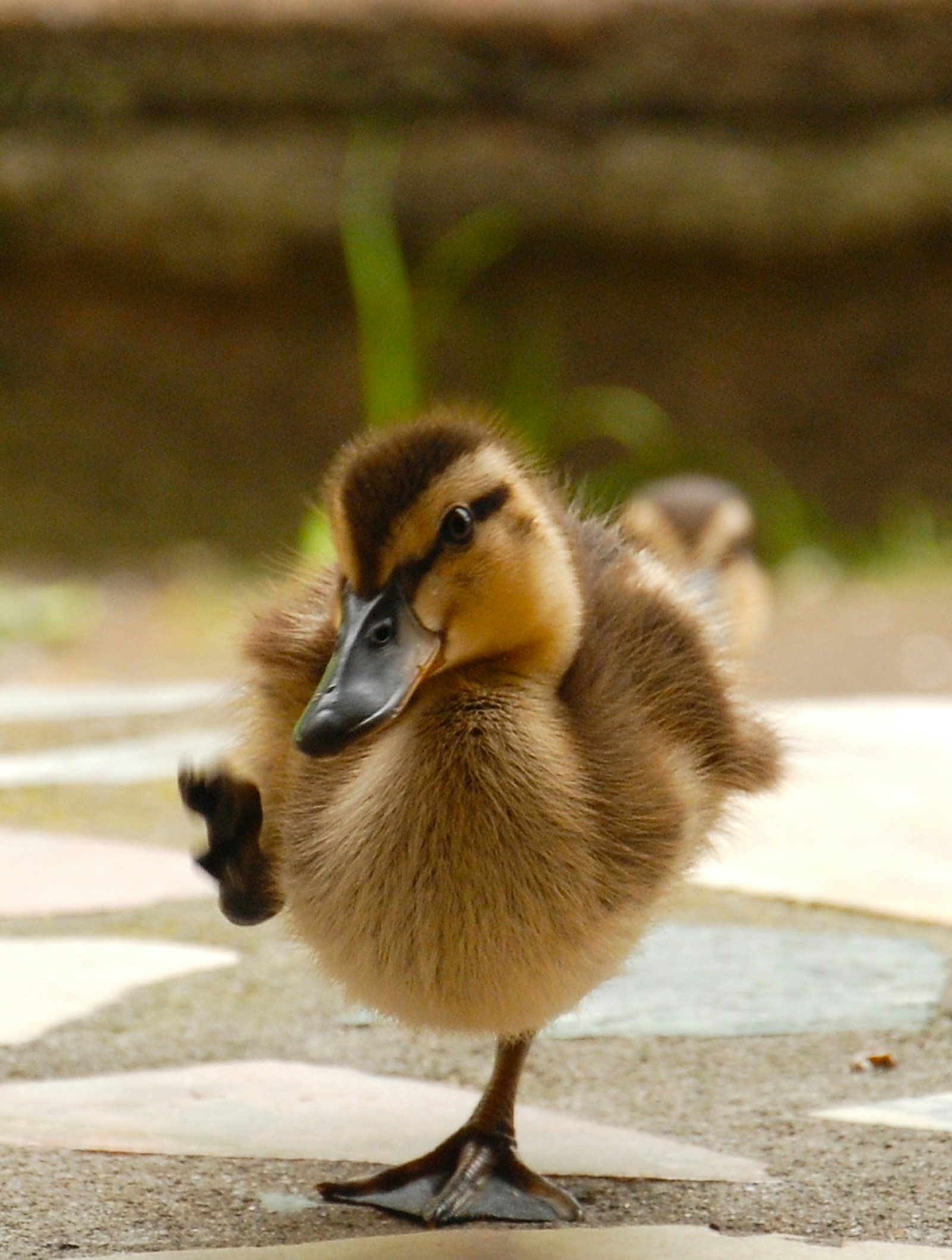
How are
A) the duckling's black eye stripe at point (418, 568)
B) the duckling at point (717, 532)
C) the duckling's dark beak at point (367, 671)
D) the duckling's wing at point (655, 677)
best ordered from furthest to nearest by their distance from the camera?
the duckling at point (717, 532) < the duckling's wing at point (655, 677) < the duckling's black eye stripe at point (418, 568) < the duckling's dark beak at point (367, 671)

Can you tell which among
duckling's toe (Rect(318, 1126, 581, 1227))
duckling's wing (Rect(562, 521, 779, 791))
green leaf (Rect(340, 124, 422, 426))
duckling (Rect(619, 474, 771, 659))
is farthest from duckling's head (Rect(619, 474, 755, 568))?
duckling's toe (Rect(318, 1126, 581, 1227))

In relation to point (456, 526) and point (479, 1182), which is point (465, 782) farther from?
point (479, 1182)

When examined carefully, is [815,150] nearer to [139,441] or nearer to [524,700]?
[139,441]

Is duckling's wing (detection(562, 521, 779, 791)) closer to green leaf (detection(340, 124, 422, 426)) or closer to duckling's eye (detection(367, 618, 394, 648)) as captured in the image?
duckling's eye (detection(367, 618, 394, 648))

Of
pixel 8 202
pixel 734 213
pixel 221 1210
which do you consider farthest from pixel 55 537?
pixel 221 1210

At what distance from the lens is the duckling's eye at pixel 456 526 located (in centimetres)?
210

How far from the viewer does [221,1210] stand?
2.09 m

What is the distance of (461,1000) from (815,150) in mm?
6964

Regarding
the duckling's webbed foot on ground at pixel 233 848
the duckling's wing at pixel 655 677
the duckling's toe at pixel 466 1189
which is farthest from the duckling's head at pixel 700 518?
the duckling's toe at pixel 466 1189

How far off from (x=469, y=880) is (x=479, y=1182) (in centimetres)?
42

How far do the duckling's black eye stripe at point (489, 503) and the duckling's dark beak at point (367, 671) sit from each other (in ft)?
0.47

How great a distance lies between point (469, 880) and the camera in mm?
2023

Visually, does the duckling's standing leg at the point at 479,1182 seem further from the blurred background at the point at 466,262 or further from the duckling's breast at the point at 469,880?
the blurred background at the point at 466,262

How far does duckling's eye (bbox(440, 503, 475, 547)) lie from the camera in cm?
210
